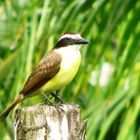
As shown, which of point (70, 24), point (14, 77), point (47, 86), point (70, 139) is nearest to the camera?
point (70, 139)

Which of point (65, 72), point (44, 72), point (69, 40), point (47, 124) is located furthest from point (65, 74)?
point (47, 124)

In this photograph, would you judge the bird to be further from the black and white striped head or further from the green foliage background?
the green foliage background

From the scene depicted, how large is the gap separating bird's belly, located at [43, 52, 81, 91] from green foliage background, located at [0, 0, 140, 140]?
27.6 inches

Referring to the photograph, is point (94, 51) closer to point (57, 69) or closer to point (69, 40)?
point (69, 40)

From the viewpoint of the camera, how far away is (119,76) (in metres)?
5.67

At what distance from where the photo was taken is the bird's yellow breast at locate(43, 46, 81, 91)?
185 inches

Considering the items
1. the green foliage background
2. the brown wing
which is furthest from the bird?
the green foliage background

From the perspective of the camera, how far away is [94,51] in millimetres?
5930

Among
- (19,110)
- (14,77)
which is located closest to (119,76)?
(14,77)

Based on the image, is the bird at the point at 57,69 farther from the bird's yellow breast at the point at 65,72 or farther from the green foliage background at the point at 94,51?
the green foliage background at the point at 94,51

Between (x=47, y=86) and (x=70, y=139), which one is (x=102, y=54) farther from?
(x=70, y=139)

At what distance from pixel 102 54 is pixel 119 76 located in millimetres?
178

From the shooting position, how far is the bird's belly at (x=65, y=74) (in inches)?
185

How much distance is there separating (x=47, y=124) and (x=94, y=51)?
224 cm
